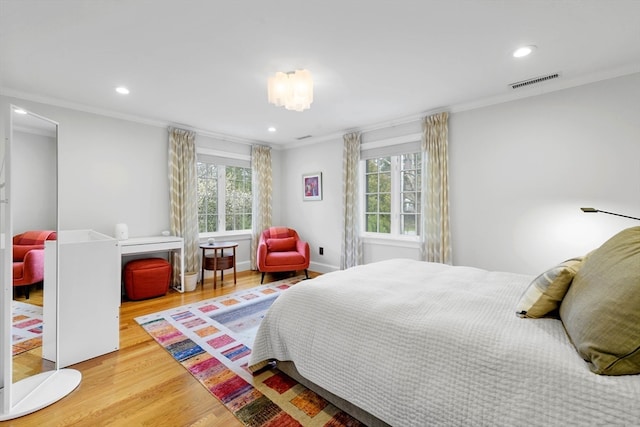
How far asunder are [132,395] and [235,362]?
2.22ft

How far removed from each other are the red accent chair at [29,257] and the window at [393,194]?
3830mm

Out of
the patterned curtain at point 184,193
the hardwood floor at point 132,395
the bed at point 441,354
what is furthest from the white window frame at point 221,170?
the bed at point 441,354

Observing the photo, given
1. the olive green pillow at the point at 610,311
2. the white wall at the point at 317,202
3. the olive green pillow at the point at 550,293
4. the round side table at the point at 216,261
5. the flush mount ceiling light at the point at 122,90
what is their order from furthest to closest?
the white wall at the point at 317,202
the round side table at the point at 216,261
the flush mount ceiling light at the point at 122,90
the olive green pillow at the point at 550,293
the olive green pillow at the point at 610,311

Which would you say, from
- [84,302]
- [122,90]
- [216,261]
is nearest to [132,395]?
[84,302]

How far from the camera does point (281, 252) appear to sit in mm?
4875

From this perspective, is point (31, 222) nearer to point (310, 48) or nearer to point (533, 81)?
point (310, 48)

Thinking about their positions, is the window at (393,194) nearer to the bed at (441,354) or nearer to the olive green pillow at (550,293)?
the bed at (441,354)

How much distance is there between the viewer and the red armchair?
14.6 feet

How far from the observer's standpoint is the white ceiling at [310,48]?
73.9 inches

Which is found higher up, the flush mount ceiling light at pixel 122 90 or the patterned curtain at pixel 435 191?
the flush mount ceiling light at pixel 122 90

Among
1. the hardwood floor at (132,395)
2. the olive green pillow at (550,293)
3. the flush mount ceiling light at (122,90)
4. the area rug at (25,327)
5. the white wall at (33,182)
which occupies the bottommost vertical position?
the hardwood floor at (132,395)

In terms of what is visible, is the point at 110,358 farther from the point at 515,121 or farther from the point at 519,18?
the point at 515,121

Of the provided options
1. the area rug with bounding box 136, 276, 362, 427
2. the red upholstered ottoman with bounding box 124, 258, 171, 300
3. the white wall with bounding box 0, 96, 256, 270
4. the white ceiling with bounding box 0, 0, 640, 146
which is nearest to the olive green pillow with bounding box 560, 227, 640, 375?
the area rug with bounding box 136, 276, 362, 427

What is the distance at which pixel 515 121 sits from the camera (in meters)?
3.24
